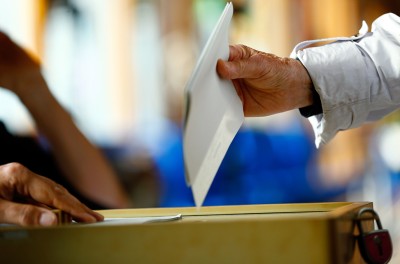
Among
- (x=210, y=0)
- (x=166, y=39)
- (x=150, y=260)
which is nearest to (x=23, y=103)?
(x=166, y=39)

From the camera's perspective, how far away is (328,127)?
96 centimetres

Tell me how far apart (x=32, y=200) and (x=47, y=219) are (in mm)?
128

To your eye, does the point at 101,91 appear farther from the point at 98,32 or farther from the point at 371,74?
the point at 371,74

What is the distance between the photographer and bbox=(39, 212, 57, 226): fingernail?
58cm

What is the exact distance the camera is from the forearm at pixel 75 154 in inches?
83.4

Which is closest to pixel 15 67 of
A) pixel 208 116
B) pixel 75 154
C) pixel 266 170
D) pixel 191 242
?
pixel 75 154

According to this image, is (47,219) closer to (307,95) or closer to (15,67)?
(307,95)

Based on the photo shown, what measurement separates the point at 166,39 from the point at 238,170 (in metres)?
0.54

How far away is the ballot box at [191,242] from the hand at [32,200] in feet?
0.37

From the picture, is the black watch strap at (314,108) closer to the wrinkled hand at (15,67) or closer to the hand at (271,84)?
the hand at (271,84)

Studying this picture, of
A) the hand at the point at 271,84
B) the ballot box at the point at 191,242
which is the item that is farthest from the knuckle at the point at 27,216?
the hand at the point at 271,84

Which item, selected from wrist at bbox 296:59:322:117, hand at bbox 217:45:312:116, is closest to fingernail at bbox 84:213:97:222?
hand at bbox 217:45:312:116

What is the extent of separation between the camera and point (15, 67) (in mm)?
2188

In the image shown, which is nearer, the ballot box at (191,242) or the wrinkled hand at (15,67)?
the ballot box at (191,242)
